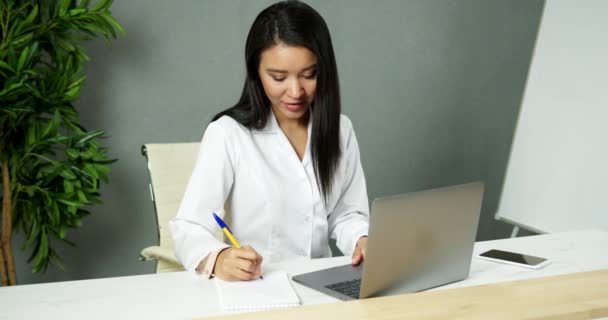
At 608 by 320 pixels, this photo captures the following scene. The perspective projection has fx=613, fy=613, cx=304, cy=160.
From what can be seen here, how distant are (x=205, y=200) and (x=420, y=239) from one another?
2.02 ft

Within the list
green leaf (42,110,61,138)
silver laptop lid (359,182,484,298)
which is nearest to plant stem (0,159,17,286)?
green leaf (42,110,61,138)

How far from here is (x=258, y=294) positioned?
131cm

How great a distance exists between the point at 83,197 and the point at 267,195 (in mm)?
918

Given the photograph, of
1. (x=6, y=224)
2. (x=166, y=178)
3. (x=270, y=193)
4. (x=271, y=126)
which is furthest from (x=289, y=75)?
(x=6, y=224)

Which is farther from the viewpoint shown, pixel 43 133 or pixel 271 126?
pixel 43 133

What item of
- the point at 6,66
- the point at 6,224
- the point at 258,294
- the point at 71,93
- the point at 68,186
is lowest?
the point at 6,224

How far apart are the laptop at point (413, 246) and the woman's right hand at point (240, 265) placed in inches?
4.7

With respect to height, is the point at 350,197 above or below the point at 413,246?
below

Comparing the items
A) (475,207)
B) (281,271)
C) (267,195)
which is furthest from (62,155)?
(475,207)

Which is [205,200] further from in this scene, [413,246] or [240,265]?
[413,246]

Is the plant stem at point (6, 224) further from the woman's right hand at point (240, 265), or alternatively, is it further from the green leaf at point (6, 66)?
the woman's right hand at point (240, 265)

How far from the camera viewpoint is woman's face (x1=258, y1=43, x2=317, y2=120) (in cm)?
166

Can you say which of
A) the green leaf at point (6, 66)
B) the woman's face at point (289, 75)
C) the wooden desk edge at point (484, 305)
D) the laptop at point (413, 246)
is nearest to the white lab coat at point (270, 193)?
the woman's face at point (289, 75)

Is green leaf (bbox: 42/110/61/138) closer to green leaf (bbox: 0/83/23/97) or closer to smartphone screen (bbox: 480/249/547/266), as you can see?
green leaf (bbox: 0/83/23/97)
